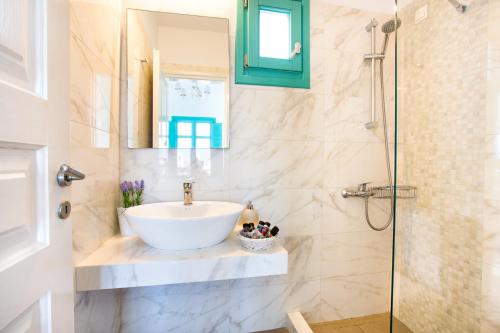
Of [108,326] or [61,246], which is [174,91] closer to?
[61,246]

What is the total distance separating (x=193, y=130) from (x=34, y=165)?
87cm

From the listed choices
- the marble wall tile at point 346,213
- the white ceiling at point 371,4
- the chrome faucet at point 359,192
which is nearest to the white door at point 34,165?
the marble wall tile at point 346,213

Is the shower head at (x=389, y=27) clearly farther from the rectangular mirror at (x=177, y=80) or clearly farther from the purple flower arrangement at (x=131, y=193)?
the purple flower arrangement at (x=131, y=193)

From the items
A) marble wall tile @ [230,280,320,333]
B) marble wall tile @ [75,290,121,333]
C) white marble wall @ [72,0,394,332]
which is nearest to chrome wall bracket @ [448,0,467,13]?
white marble wall @ [72,0,394,332]

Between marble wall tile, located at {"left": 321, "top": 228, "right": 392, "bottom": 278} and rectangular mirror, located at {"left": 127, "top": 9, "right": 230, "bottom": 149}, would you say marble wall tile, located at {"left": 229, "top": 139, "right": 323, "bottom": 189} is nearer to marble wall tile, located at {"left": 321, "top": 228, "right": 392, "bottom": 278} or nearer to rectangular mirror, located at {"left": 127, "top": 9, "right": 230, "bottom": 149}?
rectangular mirror, located at {"left": 127, "top": 9, "right": 230, "bottom": 149}

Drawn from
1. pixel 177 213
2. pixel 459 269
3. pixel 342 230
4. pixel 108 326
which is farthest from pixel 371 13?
pixel 108 326

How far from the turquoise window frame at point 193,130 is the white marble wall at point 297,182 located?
65mm

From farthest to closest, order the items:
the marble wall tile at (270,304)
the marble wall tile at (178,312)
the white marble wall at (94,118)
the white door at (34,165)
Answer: the marble wall tile at (270,304), the marble wall tile at (178,312), the white marble wall at (94,118), the white door at (34,165)

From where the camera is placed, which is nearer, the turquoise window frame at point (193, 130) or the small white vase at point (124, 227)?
the small white vase at point (124, 227)

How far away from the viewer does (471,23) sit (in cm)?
117

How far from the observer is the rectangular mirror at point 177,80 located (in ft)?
4.32

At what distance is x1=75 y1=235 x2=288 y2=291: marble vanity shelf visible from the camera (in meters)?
0.88

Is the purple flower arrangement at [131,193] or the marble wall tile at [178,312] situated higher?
the purple flower arrangement at [131,193]

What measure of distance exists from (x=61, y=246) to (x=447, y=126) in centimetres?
177
